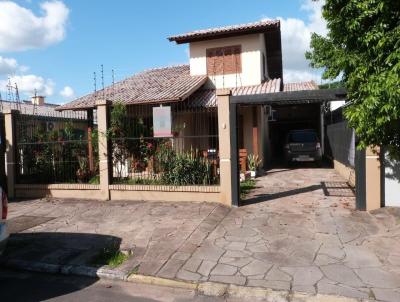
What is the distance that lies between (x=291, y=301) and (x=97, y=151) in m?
7.19

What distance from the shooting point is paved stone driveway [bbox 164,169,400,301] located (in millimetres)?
4848

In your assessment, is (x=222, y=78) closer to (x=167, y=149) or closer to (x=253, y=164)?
(x=253, y=164)

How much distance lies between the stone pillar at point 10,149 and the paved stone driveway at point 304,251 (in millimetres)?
6460

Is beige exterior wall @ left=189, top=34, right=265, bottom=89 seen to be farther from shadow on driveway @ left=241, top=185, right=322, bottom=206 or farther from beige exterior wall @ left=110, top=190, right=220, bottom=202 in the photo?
beige exterior wall @ left=110, top=190, right=220, bottom=202

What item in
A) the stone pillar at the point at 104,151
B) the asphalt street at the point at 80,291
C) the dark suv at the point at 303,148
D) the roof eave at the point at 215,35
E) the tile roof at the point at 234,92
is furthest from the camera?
the dark suv at the point at 303,148

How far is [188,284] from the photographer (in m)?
5.00

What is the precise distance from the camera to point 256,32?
15.9 metres

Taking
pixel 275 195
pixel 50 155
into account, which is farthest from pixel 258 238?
pixel 50 155

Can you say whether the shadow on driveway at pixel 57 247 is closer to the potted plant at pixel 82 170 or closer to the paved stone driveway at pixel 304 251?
the paved stone driveway at pixel 304 251

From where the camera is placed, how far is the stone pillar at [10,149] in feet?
35.4

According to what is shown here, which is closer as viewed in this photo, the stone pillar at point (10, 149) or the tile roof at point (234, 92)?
the stone pillar at point (10, 149)

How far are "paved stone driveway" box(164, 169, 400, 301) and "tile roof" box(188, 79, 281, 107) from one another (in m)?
6.67

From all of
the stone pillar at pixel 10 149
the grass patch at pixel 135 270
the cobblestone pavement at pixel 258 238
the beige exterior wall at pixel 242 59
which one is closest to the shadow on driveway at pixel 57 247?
the cobblestone pavement at pixel 258 238

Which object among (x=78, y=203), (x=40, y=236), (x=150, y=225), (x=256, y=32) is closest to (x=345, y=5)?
(x=150, y=225)
